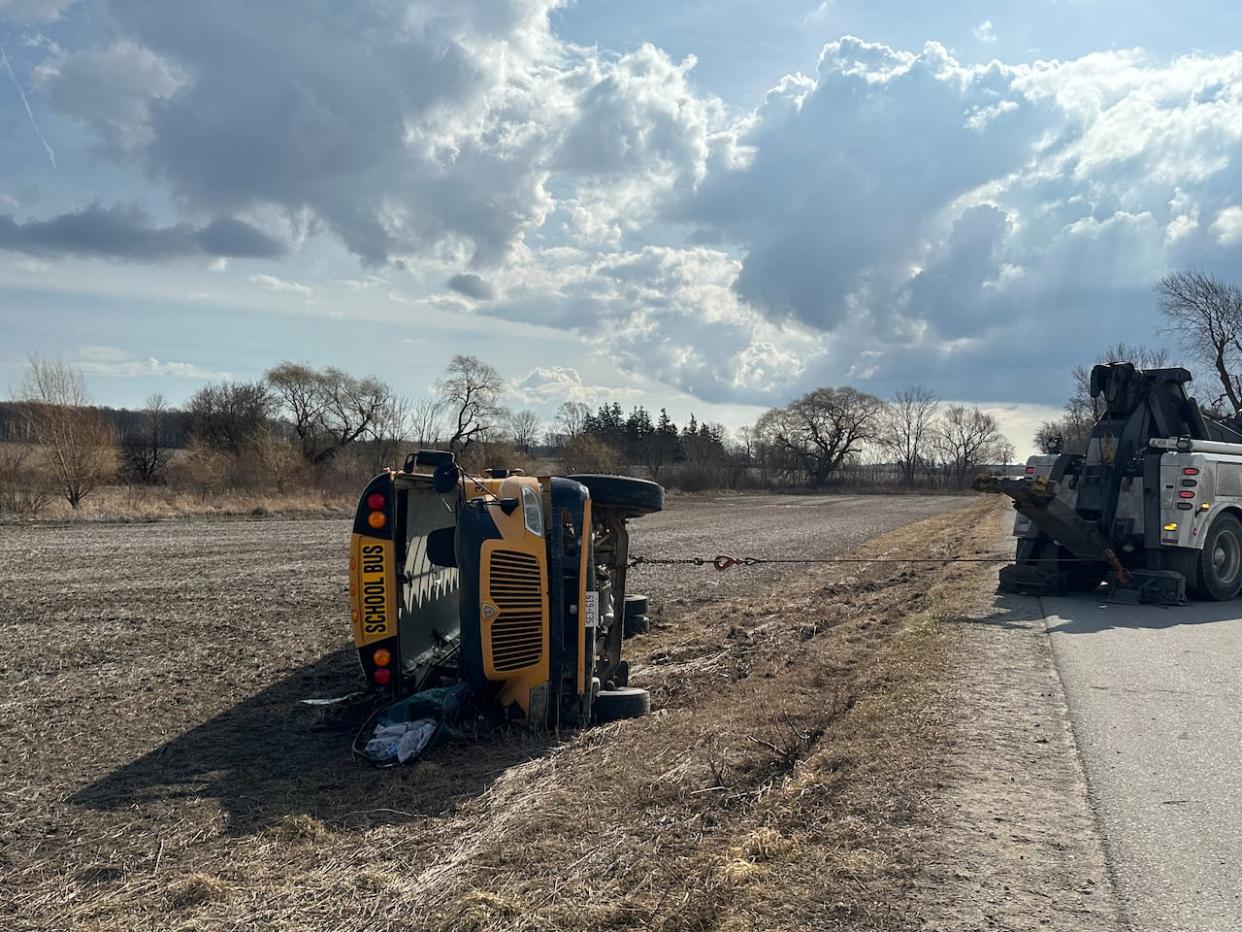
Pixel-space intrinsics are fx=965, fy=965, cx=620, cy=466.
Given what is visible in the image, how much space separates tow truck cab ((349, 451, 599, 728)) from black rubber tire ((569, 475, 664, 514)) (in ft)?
2.06

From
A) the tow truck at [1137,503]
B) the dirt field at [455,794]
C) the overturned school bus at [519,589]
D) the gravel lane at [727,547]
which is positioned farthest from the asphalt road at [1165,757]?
the gravel lane at [727,547]

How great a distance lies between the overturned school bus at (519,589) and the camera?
19.9 feet

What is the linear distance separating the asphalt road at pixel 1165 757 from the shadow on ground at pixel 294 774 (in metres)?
3.16

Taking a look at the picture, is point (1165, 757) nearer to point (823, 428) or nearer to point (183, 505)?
point (183, 505)

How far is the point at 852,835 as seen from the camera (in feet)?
13.8

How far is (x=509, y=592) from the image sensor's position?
19.8ft

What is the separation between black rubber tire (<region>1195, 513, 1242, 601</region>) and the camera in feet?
39.4

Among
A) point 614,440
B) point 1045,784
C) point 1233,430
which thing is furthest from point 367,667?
point 614,440

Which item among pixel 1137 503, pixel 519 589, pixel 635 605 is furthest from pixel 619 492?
pixel 1137 503

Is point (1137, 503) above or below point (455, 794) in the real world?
above

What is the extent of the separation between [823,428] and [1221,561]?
9974 centimetres

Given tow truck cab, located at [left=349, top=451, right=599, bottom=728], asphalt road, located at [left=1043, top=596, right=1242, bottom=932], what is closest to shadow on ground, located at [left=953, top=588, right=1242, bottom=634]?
asphalt road, located at [left=1043, top=596, right=1242, bottom=932]

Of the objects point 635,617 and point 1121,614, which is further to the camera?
point 1121,614

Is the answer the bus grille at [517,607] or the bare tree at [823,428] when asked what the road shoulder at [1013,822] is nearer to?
the bus grille at [517,607]
